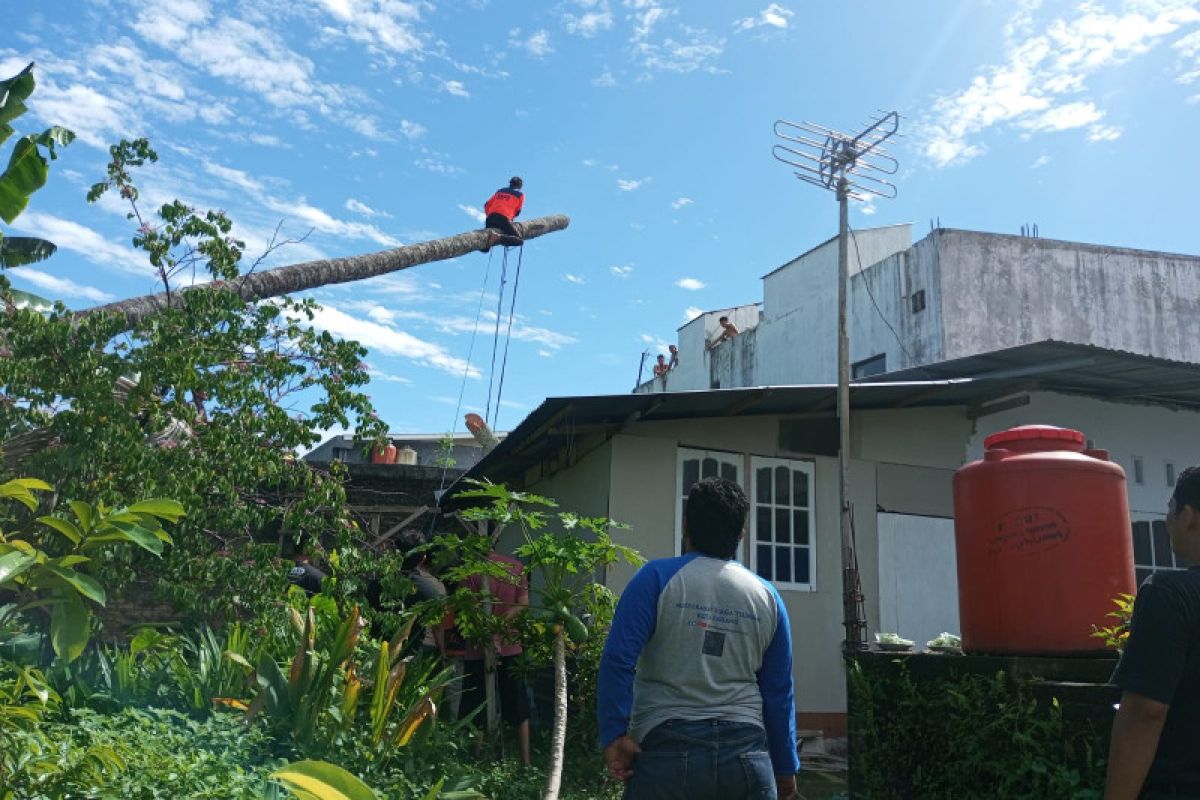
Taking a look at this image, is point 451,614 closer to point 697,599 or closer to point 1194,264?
point 697,599

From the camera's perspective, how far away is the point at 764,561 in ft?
31.1

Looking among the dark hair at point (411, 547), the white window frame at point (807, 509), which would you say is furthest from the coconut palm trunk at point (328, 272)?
the white window frame at point (807, 509)

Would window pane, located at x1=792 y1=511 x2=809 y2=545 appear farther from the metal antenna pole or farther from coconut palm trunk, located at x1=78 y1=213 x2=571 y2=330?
coconut palm trunk, located at x1=78 y1=213 x2=571 y2=330

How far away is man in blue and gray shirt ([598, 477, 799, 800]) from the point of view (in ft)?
9.34

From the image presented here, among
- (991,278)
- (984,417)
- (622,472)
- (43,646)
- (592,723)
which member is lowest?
(592,723)

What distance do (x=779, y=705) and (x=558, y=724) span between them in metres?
2.63

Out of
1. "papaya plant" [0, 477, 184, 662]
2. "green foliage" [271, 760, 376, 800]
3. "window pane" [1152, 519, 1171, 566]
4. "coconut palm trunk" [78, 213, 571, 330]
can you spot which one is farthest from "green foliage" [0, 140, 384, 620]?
"window pane" [1152, 519, 1171, 566]

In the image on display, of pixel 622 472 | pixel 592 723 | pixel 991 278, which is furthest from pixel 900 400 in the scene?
pixel 991 278

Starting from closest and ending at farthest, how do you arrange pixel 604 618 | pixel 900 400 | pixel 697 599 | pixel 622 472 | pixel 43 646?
pixel 697 599
pixel 43 646
pixel 604 618
pixel 622 472
pixel 900 400

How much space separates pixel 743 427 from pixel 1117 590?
16.5ft

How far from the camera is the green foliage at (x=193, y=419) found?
17.5 ft

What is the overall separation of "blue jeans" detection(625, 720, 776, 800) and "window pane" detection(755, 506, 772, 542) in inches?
262

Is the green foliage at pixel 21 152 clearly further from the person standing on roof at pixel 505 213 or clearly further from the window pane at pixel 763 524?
the person standing on roof at pixel 505 213

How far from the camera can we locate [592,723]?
23.5 ft
